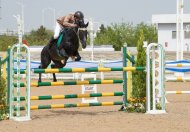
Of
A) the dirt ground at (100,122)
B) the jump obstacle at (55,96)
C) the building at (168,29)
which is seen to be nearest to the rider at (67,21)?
the jump obstacle at (55,96)

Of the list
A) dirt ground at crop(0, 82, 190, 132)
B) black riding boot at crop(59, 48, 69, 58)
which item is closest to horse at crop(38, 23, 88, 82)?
black riding boot at crop(59, 48, 69, 58)

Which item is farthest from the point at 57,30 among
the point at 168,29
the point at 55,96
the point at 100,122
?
the point at 168,29

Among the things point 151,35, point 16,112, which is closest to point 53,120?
point 16,112

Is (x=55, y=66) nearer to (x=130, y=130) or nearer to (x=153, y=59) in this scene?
(x=153, y=59)

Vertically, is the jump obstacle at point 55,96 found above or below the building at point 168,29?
below

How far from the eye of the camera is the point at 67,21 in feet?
33.6

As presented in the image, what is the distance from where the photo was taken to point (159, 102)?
10750mm

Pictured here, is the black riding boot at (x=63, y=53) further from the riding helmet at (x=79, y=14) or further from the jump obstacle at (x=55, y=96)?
the riding helmet at (x=79, y=14)

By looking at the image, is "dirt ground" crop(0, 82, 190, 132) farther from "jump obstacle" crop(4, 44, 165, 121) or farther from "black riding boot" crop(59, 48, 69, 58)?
"black riding boot" crop(59, 48, 69, 58)

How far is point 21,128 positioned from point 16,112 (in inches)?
49.3

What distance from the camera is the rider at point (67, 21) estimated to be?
9.98 m

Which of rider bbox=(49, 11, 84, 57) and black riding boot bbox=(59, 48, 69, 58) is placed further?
rider bbox=(49, 11, 84, 57)

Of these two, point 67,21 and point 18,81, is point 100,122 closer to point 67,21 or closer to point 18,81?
point 18,81

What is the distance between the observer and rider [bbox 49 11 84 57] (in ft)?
32.8
